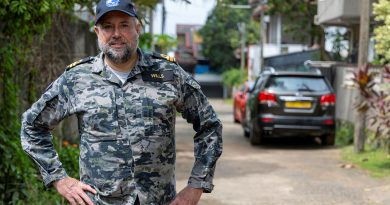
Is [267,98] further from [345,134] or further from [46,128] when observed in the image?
[46,128]

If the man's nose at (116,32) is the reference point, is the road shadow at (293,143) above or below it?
below

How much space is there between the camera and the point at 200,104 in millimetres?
3223

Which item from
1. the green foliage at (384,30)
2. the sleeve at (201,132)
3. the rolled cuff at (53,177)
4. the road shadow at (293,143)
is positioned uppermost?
the green foliage at (384,30)

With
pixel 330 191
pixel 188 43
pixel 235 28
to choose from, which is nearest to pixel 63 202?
pixel 330 191

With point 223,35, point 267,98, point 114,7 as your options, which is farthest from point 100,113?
point 223,35

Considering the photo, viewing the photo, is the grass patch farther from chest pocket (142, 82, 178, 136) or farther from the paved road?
chest pocket (142, 82, 178, 136)

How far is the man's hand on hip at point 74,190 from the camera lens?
9.98ft

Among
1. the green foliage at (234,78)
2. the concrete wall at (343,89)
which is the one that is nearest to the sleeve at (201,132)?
the concrete wall at (343,89)

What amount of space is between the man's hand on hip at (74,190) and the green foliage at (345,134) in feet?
34.6

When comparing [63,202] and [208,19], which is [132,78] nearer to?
[63,202]

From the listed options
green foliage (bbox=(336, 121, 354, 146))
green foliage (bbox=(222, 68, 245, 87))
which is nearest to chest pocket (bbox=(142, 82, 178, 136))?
green foliage (bbox=(336, 121, 354, 146))

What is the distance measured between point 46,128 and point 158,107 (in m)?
0.57

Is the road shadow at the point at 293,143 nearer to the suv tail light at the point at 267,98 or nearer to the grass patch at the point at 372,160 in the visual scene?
the suv tail light at the point at 267,98

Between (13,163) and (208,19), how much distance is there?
48141mm
